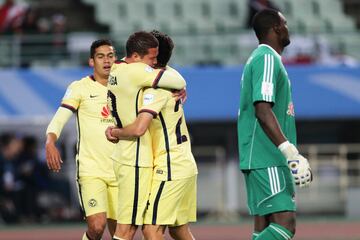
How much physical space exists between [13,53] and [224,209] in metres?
5.23

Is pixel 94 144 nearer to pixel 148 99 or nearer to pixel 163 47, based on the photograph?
pixel 163 47

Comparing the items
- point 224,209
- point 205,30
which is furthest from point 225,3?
point 224,209

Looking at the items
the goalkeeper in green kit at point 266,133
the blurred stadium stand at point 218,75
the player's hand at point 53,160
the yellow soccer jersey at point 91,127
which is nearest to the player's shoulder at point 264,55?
the goalkeeper in green kit at point 266,133

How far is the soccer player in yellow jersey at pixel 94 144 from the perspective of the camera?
1055cm

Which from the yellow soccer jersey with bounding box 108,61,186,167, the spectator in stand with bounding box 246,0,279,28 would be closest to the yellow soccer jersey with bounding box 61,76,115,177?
the yellow soccer jersey with bounding box 108,61,186,167

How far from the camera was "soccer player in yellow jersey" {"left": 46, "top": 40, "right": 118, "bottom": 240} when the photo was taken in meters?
10.5

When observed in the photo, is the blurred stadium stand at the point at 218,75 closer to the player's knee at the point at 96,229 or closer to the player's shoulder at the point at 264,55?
the player's knee at the point at 96,229

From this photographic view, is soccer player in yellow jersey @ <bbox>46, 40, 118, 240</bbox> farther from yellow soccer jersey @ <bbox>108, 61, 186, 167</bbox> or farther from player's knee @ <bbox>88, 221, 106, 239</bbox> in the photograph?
yellow soccer jersey @ <bbox>108, 61, 186, 167</bbox>

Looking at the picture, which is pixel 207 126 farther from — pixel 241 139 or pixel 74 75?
pixel 241 139

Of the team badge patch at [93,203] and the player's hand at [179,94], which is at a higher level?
the player's hand at [179,94]

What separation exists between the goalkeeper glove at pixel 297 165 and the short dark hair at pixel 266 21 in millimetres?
1063

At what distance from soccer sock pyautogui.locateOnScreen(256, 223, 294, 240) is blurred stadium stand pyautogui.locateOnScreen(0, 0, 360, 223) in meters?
12.8

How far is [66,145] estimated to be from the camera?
2266 centimetres

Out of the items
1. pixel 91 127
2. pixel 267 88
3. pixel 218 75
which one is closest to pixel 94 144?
pixel 91 127
